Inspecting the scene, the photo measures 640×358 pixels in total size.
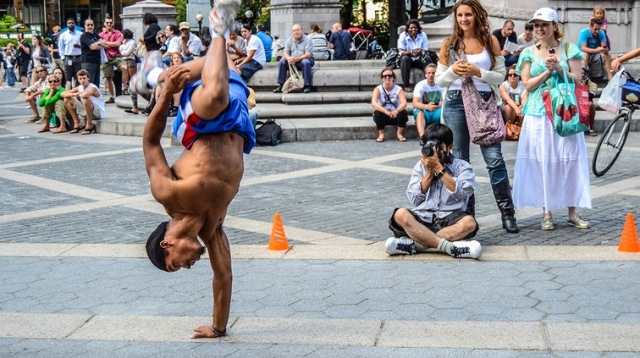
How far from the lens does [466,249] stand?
6.83 metres

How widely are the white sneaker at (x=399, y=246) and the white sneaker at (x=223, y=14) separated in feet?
9.84

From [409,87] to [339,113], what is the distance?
1623 mm

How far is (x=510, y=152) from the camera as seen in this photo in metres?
12.6

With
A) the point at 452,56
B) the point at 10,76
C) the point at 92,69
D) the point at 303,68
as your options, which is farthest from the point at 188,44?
the point at 10,76

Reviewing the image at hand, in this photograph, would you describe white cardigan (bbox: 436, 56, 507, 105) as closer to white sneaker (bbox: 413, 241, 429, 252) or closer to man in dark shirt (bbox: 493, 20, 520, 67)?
white sneaker (bbox: 413, 241, 429, 252)

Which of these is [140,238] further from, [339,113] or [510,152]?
[339,113]

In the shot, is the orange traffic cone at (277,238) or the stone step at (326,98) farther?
the stone step at (326,98)

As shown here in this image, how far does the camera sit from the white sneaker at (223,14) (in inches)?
168

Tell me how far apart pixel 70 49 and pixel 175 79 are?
52.7 ft

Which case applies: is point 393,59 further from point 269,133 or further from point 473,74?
point 473,74

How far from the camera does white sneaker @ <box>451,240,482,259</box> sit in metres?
6.81

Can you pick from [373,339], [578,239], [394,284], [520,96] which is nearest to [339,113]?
[520,96]

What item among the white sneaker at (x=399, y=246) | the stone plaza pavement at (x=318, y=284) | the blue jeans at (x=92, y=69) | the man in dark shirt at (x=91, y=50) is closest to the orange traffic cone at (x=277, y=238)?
the stone plaza pavement at (x=318, y=284)

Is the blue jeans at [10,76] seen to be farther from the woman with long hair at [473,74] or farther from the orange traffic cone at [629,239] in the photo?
the orange traffic cone at [629,239]
